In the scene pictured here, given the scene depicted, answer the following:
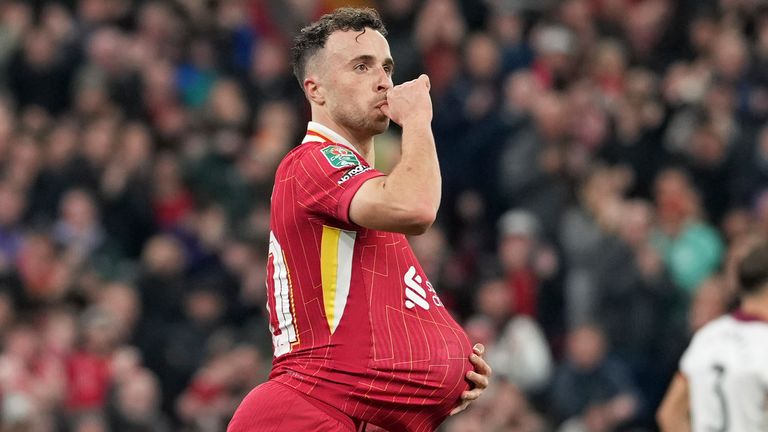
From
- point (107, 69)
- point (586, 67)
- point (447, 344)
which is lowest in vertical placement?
point (447, 344)

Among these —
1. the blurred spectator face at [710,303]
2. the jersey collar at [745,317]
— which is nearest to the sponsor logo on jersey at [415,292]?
the jersey collar at [745,317]

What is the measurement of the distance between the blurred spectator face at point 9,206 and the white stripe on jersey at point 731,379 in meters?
8.61

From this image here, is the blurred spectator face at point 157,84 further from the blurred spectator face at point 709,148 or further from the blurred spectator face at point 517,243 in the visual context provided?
the blurred spectator face at point 709,148

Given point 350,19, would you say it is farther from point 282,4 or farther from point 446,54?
point 282,4

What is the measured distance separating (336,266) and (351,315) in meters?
0.18

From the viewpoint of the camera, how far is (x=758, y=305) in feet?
23.4

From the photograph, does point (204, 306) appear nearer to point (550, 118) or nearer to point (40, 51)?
point (550, 118)

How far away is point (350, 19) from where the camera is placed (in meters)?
5.81

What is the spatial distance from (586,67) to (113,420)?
5797mm

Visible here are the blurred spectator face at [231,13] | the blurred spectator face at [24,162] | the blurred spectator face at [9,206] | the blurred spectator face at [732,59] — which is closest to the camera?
the blurred spectator face at [732,59]

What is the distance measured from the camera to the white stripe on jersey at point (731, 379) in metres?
7.04

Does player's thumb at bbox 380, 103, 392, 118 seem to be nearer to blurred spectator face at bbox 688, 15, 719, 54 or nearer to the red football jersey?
the red football jersey

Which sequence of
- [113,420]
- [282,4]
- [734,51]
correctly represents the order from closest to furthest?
[113,420] → [734,51] → [282,4]

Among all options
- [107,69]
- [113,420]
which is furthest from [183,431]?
[107,69]
